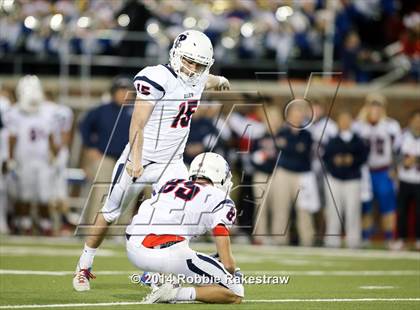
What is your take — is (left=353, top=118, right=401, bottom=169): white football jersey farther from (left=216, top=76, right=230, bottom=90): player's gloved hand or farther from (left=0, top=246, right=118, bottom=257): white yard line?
(left=216, top=76, right=230, bottom=90): player's gloved hand

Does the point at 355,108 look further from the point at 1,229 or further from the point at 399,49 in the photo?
the point at 1,229

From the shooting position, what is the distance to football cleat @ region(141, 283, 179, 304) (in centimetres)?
679

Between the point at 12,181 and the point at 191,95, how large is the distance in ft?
23.9

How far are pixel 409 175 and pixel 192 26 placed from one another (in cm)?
418

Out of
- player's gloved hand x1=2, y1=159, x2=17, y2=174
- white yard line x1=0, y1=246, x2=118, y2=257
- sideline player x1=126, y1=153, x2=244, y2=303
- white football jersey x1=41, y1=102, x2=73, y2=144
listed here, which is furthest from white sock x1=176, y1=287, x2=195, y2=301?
white football jersey x1=41, y1=102, x2=73, y2=144

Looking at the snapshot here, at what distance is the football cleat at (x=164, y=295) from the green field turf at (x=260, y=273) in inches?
3.4

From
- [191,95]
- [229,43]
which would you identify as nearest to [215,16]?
[229,43]

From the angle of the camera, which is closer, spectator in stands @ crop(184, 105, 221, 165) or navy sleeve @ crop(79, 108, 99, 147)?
navy sleeve @ crop(79, 108, 99, 147)

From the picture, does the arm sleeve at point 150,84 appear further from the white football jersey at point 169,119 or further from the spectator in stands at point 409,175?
the spectator in stands at point 409,175

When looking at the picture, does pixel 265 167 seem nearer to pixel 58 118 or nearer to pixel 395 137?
pixel 395 137

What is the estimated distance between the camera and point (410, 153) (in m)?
13.6

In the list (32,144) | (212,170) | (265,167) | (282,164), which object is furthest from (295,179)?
(212,170)

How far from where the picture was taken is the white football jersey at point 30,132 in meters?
14.4
